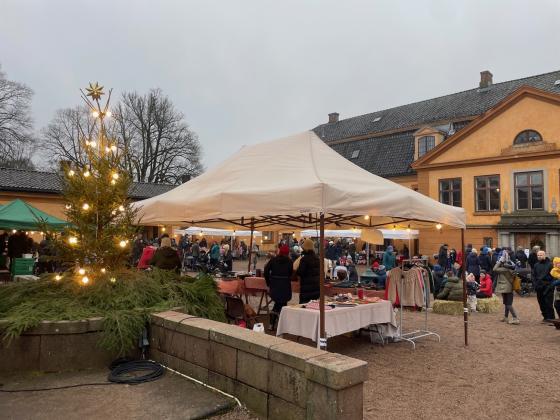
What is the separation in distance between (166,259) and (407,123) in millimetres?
29961

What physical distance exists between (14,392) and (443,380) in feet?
15.6

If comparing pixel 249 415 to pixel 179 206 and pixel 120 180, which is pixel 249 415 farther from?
pixel 120 180

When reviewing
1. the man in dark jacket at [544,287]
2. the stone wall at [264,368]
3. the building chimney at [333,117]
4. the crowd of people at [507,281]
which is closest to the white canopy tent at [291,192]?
the stone wall at [264,368]

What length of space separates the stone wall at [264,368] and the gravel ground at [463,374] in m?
0.32

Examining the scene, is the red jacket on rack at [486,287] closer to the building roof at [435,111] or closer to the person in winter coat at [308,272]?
the person in winter coat at [308,272]

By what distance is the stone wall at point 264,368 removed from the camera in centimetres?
326

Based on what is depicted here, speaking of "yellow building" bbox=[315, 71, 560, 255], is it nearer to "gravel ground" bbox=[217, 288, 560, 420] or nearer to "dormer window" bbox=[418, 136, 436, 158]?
"dormer window" bbox=[418, 136, 436, 158]

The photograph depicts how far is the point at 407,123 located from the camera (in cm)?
3497

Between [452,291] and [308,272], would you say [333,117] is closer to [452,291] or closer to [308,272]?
[452,291]

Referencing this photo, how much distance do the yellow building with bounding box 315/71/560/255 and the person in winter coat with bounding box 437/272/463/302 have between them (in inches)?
482

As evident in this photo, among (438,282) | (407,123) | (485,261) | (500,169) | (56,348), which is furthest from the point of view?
(407,123)

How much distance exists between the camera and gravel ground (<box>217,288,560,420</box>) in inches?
184

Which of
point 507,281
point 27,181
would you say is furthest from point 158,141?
point 507,281

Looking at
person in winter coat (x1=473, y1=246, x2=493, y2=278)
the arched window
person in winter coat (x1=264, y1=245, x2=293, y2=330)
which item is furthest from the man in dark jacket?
the arched window
